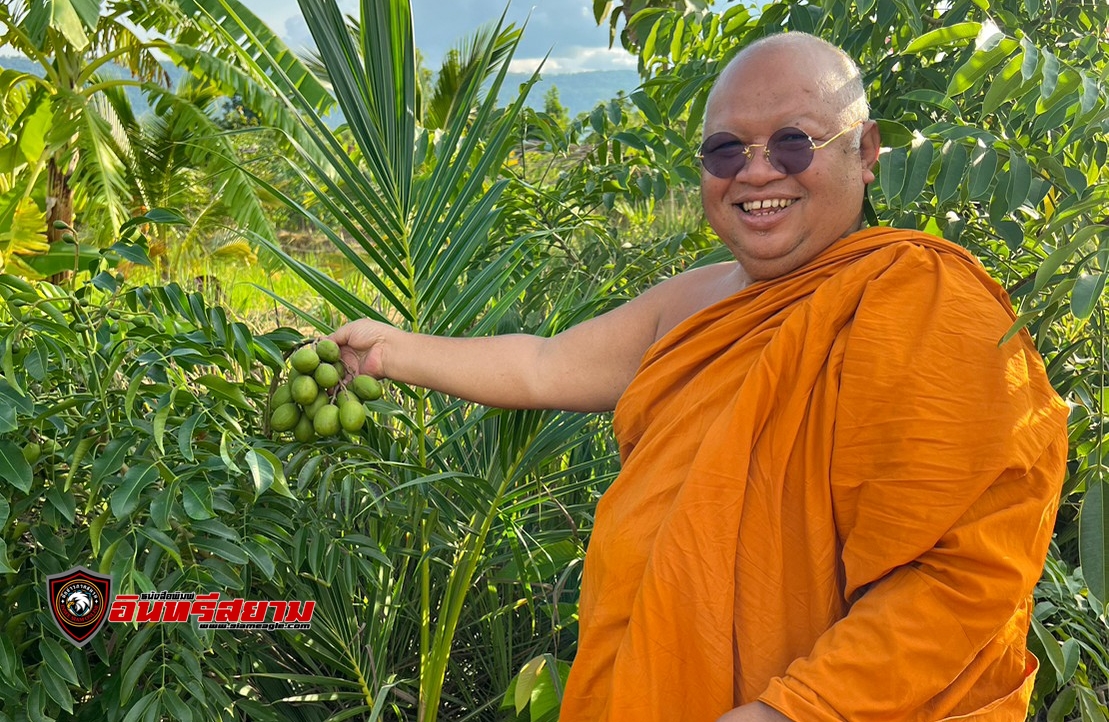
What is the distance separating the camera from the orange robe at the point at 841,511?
44.9 inches

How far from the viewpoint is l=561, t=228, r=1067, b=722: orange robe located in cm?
114

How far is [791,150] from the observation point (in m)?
1.44

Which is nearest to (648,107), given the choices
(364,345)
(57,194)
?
(364,345)

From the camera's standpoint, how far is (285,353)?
173cm

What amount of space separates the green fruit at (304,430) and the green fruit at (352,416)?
2.0 inches

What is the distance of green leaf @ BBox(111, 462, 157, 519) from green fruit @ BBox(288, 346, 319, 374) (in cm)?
30

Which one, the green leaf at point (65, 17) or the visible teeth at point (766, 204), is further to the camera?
the green leaf at point (65, 17)

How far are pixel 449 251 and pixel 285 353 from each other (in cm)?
40

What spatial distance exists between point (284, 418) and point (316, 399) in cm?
6

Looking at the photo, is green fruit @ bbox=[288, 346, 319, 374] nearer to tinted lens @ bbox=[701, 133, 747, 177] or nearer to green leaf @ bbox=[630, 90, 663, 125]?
tinted lens @ bbox=[701, 133, 747, 177]

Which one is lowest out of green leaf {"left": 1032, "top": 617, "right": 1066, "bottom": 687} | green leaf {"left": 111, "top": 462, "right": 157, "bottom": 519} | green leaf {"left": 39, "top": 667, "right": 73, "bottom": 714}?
green leaf {"left": 1032, "top": 617, "right": 1066, "bottom": 687}

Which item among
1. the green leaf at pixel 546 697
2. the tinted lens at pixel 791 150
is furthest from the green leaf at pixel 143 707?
the tinted lens at pixel 791 150

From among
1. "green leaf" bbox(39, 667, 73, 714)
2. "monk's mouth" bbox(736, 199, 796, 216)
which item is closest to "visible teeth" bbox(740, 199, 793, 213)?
"monk's mouth" bbox(736, 199, 796, 216)

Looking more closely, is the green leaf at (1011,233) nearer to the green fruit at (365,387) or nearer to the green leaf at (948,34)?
the green leaf at (948,34)
